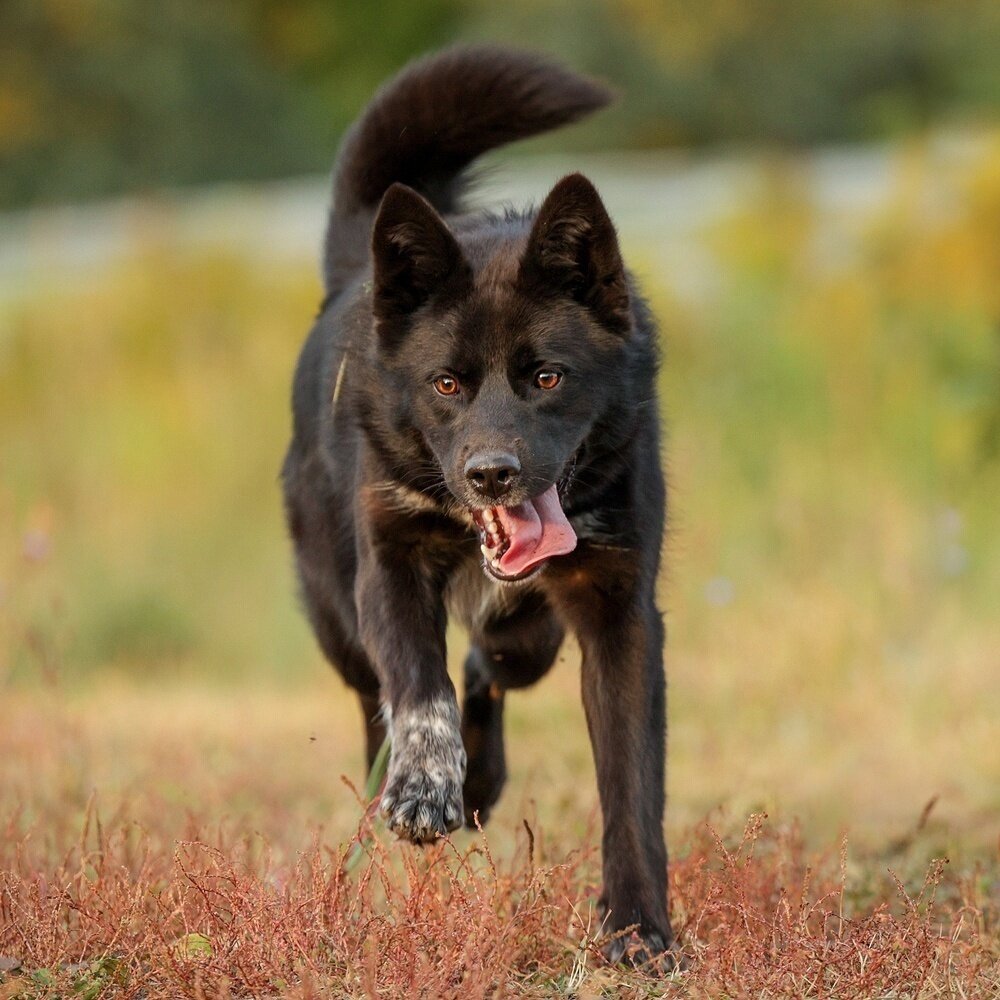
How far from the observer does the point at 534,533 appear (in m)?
4.43

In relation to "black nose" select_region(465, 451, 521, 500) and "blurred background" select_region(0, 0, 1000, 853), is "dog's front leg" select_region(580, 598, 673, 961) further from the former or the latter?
"blurred background" select_region(0, 0, 1000, 853)

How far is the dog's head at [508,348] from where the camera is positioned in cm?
438

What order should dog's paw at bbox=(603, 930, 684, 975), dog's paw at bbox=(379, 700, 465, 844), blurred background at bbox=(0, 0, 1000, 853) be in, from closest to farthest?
dog's paw at bbox=(603, 930, 684, 975) < dog's paw at bbox=(379, 700, 465, 844) < blurred background at bbox=(0, 0, 1000, 853)

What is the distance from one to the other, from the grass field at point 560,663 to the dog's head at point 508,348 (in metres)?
0.84

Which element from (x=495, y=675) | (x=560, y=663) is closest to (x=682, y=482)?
(x=560, y=663)

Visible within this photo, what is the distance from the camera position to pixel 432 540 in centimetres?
467

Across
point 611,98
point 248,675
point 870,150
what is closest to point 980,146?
point 870,150

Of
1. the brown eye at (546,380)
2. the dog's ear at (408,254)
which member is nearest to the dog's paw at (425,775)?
the brown eye at (546,380)

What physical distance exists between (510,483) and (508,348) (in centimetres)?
37

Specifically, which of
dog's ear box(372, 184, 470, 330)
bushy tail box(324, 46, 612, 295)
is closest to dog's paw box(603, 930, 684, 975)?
dog's ear box(372, 184, 470, 330)

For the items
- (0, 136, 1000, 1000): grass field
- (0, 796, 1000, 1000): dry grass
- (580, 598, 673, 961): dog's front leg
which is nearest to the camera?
(0, 796, 1000, 1000): dry grass

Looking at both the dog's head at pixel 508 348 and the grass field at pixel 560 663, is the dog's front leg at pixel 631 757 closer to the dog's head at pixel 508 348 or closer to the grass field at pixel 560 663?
the grass field at pixel 560 663

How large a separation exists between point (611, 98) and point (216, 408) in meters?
7.99

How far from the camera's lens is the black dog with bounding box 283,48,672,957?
4324 mm
